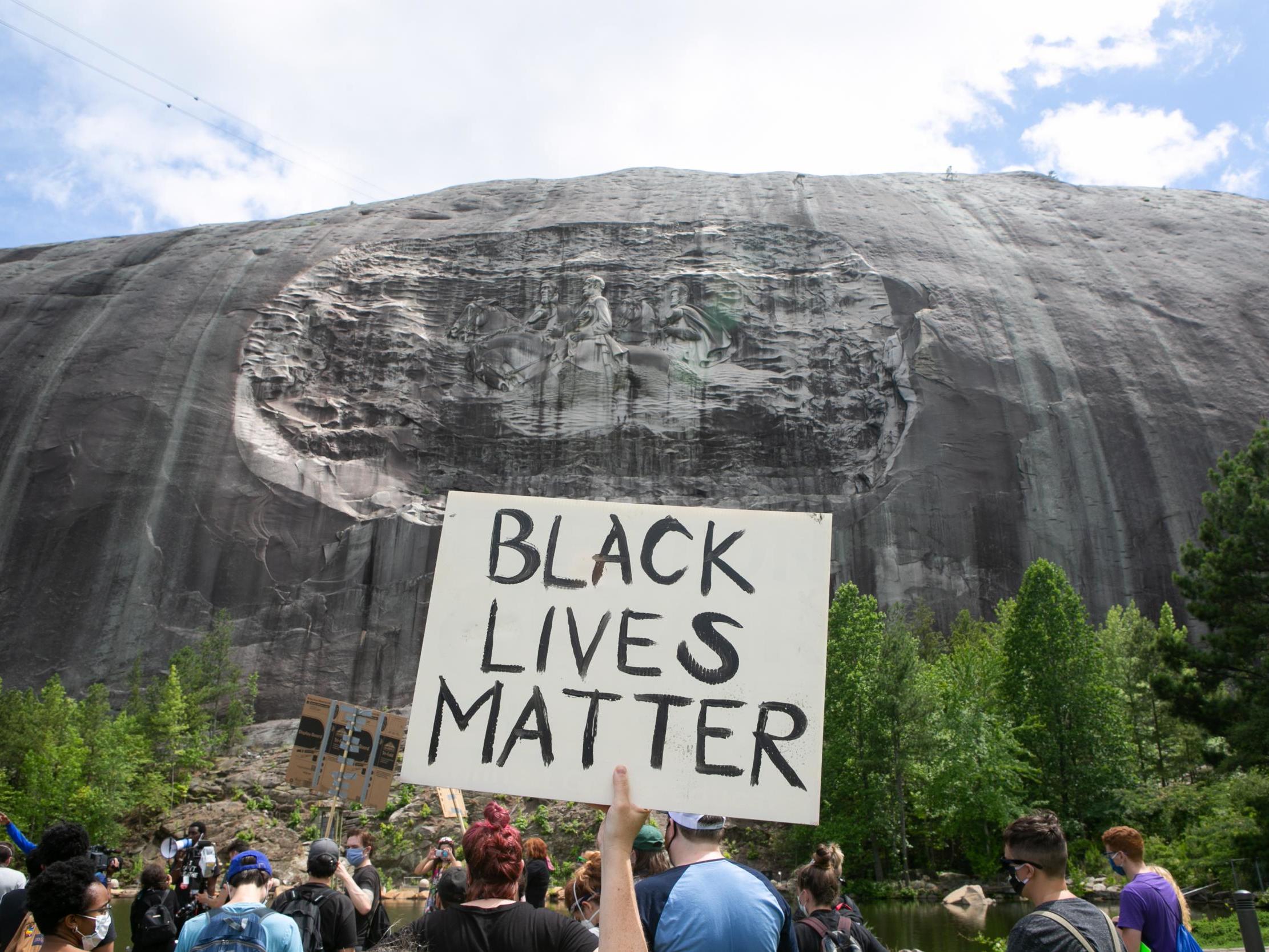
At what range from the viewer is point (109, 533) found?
32938 millimetres

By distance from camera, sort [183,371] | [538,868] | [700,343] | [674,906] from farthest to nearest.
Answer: [700,343]
[183,371]
[538,868]
[674,906]

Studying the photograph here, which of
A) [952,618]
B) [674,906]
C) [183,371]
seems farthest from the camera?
[183,371]

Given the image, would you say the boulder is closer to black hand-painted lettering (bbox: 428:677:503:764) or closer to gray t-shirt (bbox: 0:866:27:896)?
gray t-shirt (bbox: 0:866:27:896)

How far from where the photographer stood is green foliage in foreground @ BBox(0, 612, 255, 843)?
26.2m

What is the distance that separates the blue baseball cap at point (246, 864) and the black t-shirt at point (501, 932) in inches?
49.2

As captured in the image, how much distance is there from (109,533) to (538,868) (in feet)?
106

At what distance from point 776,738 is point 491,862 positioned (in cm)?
99

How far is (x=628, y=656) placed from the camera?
2.94 meters

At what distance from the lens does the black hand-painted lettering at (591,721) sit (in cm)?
284

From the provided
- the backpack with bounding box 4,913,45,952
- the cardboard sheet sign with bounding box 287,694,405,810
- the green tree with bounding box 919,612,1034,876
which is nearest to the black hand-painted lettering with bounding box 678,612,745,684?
the backpack with bounding box 4,913,45,952

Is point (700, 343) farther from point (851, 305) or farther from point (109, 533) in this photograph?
point (109, 533)

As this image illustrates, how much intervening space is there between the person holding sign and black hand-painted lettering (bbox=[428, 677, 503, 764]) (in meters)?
0.60

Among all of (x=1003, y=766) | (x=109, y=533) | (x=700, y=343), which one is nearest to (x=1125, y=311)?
(x=700, y=343)

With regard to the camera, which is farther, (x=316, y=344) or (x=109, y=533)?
(x=316, y=344)
